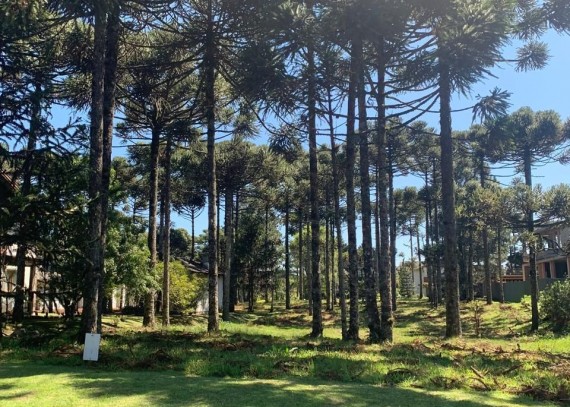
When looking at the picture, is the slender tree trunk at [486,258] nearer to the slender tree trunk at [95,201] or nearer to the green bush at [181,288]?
the green bush at [181,288]

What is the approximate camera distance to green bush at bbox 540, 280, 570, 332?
20.2 m

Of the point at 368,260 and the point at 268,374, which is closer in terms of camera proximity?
the point at 268,374

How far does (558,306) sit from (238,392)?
18769 millimetres

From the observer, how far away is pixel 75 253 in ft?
30.5

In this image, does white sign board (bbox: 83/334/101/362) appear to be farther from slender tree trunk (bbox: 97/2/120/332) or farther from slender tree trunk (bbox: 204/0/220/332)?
slender tree trunk (bbox: 204/0/220/332)

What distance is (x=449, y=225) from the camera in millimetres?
15102

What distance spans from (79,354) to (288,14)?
8.89 m

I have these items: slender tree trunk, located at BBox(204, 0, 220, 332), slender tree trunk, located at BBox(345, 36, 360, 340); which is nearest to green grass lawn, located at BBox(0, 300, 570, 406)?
slender tree trunk, located at BBox(345, 36, 360, 340)

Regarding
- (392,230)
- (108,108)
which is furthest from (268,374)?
(392,230)

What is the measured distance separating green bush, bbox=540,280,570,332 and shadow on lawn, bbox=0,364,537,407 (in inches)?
644

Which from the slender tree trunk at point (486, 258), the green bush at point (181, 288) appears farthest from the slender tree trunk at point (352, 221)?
the slender tree trunk at point (486, 258)

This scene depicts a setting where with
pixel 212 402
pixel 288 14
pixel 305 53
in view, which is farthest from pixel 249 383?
pixel 305 53

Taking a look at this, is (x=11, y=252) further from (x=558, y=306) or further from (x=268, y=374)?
(x=558, y=306)

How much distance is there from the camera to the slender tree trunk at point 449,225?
14.9 metres
